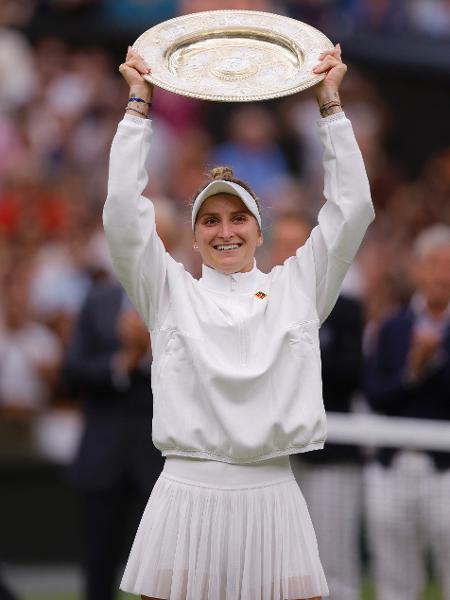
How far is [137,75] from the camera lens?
4629 millimetres

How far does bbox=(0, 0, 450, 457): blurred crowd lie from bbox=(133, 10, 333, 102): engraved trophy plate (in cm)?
487

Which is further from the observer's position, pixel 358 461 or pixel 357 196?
pixel 358 461

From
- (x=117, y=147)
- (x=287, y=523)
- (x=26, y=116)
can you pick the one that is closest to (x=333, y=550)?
(x=287, y=523)

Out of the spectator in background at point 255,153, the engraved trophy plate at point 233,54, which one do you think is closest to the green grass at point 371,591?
the engraved trophy plate at point 233,54

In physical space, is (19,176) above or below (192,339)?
below

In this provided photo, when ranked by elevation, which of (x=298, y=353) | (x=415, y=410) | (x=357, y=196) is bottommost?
(x=415, y=410)

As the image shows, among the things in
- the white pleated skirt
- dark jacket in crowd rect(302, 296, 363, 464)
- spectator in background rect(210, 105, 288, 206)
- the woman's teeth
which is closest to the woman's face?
the woman's teeth

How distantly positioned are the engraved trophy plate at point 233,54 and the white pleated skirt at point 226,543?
1187 mm

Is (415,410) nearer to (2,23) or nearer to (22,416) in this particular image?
(22,416)

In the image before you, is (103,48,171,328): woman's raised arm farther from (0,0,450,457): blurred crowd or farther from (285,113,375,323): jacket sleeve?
(0,0,450,457): blurred crowd

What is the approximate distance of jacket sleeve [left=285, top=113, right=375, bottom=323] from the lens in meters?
4.59

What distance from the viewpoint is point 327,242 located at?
465cm

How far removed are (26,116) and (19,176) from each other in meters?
0.83

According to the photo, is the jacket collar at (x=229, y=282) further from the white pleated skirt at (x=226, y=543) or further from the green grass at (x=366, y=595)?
the green grass at (x=366, y=595)
